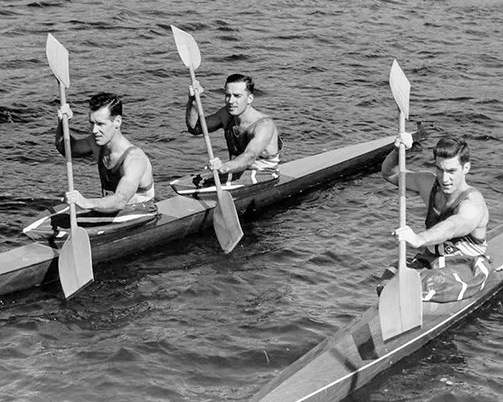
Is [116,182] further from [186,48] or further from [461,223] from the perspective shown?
[461,223]

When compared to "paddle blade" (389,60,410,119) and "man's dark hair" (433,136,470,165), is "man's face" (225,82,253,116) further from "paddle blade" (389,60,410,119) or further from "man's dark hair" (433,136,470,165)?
"man's dark hair" (433,136,470,165)

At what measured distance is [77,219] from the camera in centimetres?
918

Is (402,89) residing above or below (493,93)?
above

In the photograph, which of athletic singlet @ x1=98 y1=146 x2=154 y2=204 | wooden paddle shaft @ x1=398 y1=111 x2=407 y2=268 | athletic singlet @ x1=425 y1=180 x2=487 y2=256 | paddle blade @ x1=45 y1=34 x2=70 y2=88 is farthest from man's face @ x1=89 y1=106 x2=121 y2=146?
athletic singlet @ x1=425 y1=180 x2=487 y2=256

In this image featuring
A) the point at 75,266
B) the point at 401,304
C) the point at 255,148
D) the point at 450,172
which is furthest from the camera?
the point at 255,148

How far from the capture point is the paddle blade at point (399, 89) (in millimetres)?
7870

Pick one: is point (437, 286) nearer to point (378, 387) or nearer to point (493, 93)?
point (378, 387)

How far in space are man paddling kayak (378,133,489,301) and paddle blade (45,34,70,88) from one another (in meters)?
2.81

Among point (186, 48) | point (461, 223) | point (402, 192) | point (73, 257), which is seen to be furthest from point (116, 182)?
point (461, 223)

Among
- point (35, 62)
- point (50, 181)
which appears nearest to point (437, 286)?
point (50, 181)

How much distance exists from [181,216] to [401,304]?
3014mm

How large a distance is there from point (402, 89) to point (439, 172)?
689 millimetres

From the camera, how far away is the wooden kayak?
269 inches

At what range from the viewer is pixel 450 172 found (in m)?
7.75
